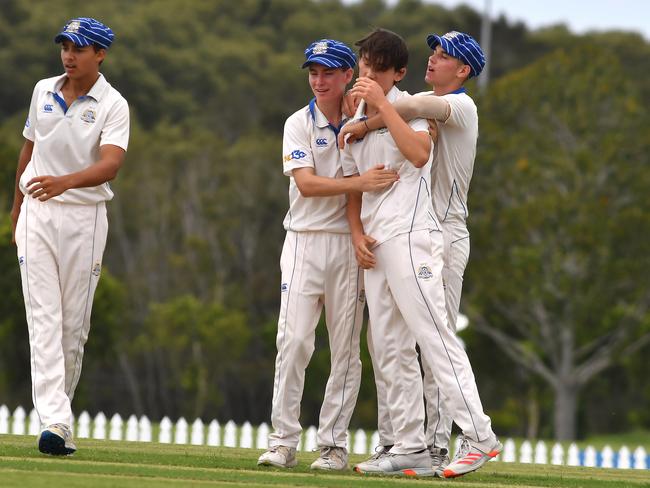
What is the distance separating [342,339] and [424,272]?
0.77m

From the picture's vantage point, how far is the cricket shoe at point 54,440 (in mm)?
7762

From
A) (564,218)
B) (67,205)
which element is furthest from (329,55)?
(564,218)

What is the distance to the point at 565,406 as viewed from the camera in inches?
1625

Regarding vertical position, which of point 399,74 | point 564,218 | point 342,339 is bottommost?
point 342,339

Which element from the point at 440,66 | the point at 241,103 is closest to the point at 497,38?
the point at 241,103

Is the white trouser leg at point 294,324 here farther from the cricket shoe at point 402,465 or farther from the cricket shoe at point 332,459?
the cricket shoe at point 402,465

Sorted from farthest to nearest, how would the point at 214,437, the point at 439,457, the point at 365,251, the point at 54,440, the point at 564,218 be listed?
the point at 564,218
the point at 214,437
the point at 439,457
the point at 365,251
the point at 54,440

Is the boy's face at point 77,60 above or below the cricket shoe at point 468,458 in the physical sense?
above

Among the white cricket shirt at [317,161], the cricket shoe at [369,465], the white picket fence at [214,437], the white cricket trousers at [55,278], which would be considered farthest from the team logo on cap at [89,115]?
the white picket fence at [214,437]

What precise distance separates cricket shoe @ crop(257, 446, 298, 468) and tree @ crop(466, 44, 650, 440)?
33004mm

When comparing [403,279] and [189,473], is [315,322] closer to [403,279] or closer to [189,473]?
[403,279]

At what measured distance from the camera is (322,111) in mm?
8273

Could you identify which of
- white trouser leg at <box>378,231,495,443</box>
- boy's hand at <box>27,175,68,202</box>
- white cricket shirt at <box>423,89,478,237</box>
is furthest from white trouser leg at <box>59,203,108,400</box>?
white cricket shirt at <box>423,89,478,237</box>

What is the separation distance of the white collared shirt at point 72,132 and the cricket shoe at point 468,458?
248 cm
